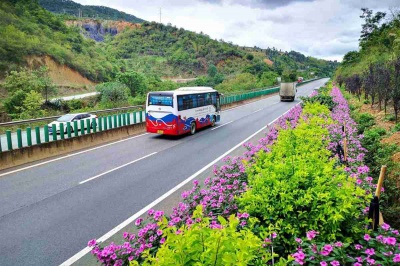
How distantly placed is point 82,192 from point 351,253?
7.05m

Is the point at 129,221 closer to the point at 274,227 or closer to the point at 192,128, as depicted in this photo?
the point at 274,227

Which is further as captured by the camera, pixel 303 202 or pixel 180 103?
pixel 180 103

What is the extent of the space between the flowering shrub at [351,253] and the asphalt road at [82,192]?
4118mm

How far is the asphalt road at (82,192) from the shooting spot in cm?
567

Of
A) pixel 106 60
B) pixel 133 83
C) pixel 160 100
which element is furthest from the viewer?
pixel 106 60

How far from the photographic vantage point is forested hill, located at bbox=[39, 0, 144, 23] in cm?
12456

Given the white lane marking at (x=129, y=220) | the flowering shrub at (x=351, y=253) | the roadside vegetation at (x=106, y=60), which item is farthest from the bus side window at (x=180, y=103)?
the roadside vegetation at (x=106, y=60)

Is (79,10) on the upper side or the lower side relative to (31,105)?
upper

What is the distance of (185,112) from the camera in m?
16.7

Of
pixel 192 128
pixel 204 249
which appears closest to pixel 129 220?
pixel 204 249

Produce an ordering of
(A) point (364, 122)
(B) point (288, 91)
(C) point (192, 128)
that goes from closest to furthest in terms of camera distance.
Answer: (A) point (364, 122) < (C) point (192, 128) < (B) point (288, 91)

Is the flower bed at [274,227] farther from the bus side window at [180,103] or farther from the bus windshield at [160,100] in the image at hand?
the bus side window at [180,103]

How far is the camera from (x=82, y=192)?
325 inches

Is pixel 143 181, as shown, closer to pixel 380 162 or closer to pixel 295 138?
pixel 295 138
